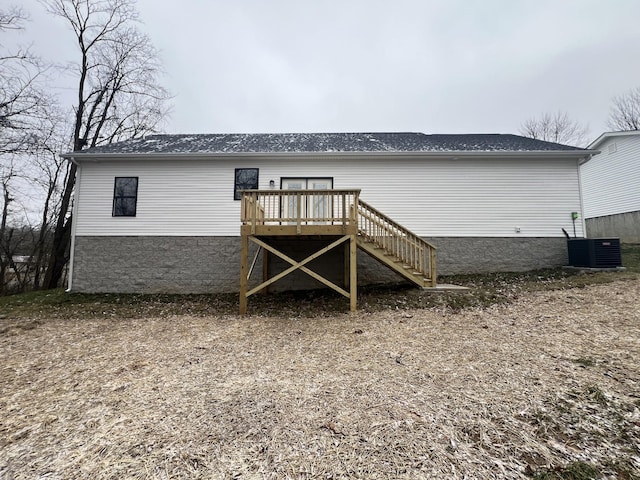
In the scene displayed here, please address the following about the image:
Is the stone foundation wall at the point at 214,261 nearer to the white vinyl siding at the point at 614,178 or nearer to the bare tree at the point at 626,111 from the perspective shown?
the white vinyl siding at the point at 614,178

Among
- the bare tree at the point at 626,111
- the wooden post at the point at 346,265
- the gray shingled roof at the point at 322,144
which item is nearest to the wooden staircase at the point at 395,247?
the wooden post at the point at 346,265

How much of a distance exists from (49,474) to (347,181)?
28.9ft

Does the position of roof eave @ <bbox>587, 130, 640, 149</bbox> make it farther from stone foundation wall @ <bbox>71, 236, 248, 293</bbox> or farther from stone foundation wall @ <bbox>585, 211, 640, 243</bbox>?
stone foundation wall @ <bbox>71, 236, 248, 293</bbox>

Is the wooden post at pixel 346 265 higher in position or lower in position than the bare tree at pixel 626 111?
lower

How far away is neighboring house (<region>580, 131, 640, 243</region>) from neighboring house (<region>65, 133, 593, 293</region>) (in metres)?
5.51

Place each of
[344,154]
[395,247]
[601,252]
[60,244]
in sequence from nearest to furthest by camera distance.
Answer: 1. [395,247]
2. [601,252]
3. [344,154]
4. [60,244]

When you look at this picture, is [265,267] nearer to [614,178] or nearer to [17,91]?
[17,91]

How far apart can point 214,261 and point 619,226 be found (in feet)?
58.5

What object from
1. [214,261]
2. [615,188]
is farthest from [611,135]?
[214,261]

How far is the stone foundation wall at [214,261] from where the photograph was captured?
30.8ft

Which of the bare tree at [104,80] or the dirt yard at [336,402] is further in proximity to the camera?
the bare tree at [104,80]

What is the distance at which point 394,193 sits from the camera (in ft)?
31.4

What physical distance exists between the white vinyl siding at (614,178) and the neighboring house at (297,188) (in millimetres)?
5509

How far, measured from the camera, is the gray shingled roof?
970 centimetres
